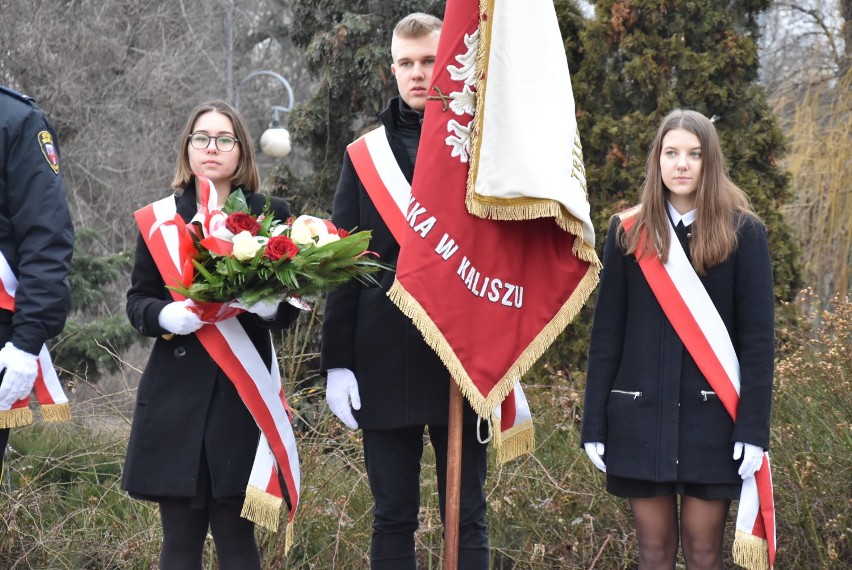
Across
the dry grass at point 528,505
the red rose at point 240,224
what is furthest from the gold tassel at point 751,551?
the red rose at point 240,224

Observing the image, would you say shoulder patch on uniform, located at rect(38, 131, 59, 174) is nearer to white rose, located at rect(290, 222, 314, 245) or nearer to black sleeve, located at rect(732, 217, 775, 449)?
white rose, located at rect(290, 222, 314, 245)

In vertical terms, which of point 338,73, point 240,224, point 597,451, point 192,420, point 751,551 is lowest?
point 751,551

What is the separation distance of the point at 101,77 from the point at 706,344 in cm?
1158

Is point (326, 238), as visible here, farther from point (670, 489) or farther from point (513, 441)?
point (670, 489)

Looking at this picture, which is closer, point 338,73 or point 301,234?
point 301,234

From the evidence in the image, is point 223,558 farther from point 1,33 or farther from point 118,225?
point 118,225

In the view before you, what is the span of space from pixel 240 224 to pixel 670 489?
1614 mm

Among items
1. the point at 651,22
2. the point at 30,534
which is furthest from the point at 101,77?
the point at 30,534

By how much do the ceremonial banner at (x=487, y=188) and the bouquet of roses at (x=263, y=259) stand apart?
23 cm

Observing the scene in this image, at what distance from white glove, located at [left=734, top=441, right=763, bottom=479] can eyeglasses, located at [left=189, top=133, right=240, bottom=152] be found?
6.26 feet

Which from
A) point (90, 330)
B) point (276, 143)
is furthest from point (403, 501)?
point (276, 143)

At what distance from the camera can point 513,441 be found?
3748 mm

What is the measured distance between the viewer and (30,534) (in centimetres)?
497

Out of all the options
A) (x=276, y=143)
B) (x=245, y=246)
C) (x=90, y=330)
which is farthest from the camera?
(x=276, y=143)
